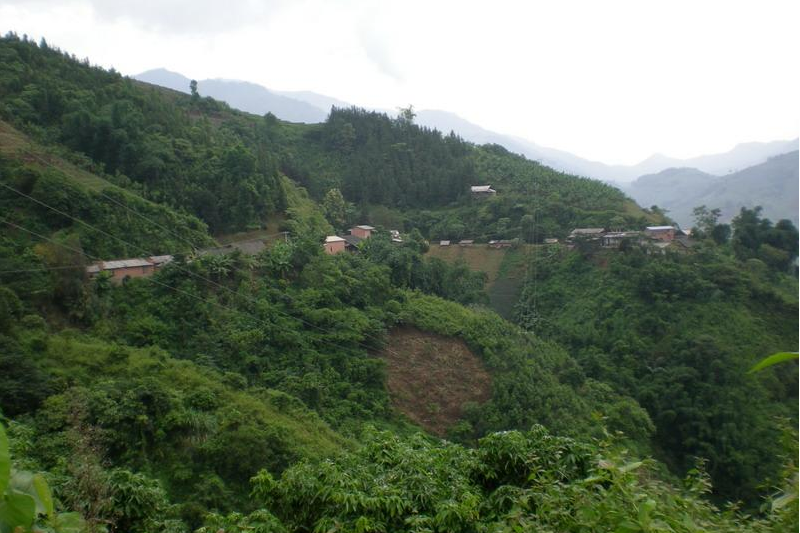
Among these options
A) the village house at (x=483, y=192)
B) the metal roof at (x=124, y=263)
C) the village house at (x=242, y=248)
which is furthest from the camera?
the village house at (x=483, y=192)

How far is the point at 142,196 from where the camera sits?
14070mm

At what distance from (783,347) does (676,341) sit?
3.03 meters

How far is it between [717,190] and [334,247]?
33.7 metres

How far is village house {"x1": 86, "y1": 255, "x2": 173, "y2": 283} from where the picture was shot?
11055 millimetres

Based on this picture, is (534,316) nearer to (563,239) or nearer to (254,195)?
(563,239)

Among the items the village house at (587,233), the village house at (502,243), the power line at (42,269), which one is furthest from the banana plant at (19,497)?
the village house at (502,243)

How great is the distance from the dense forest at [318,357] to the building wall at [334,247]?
0.55 m

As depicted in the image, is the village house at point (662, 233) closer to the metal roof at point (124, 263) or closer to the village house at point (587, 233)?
the village house at point (587, 233)

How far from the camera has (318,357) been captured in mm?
11797

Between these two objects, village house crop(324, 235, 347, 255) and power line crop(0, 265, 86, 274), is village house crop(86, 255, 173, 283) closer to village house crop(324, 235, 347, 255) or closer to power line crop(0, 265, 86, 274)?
power line crop(0, 265, 86, 274)

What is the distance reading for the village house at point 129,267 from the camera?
11055 millimetres

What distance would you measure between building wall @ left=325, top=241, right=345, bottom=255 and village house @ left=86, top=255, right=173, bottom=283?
224 inches

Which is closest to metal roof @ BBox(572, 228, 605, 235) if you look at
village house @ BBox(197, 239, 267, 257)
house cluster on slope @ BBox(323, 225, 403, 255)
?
house cluster on slope @ BBox(323, 225, 403, 255)

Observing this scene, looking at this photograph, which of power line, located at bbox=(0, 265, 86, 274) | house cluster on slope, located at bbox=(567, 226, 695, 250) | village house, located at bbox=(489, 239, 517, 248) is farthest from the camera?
village house, located at bbox=(489, 239, 517, 248)
